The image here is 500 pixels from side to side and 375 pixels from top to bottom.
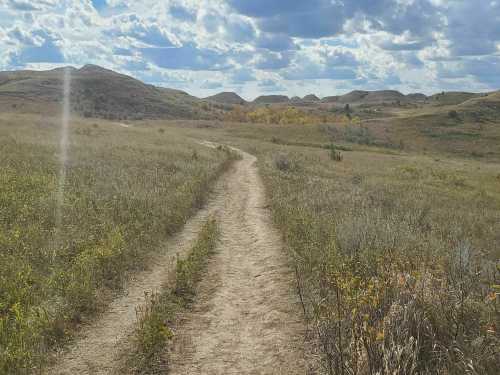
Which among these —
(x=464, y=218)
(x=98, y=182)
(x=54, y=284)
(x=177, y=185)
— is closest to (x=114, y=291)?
(x=54, y=284)

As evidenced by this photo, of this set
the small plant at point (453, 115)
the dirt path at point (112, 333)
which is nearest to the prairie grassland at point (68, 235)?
the dirt path at point (112, 333)

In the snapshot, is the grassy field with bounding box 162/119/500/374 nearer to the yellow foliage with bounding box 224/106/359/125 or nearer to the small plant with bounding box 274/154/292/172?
the small plant with bounding box 274/154/292/172

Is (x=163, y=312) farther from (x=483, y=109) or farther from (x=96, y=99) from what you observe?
(x=96, y=99)

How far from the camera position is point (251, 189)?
20453mm

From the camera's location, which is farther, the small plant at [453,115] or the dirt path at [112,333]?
the small plant at [453,115]

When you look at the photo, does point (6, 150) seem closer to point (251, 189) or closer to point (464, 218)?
point (251, 189)

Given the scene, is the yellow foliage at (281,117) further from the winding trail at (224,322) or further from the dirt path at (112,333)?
the dirt path at (112,333)

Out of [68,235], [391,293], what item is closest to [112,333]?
[391,293]

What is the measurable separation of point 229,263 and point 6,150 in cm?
1500

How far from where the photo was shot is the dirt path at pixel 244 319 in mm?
5637

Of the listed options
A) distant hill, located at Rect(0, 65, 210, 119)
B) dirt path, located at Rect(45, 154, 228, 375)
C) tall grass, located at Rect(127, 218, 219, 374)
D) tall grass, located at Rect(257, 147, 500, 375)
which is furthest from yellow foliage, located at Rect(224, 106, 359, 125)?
dirt path, located at Rect(45, 154, 228, 375)

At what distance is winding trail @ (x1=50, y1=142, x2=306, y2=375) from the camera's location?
5645 mm

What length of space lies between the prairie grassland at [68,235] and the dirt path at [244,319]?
1731 millimetres

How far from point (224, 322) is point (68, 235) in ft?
16.4
